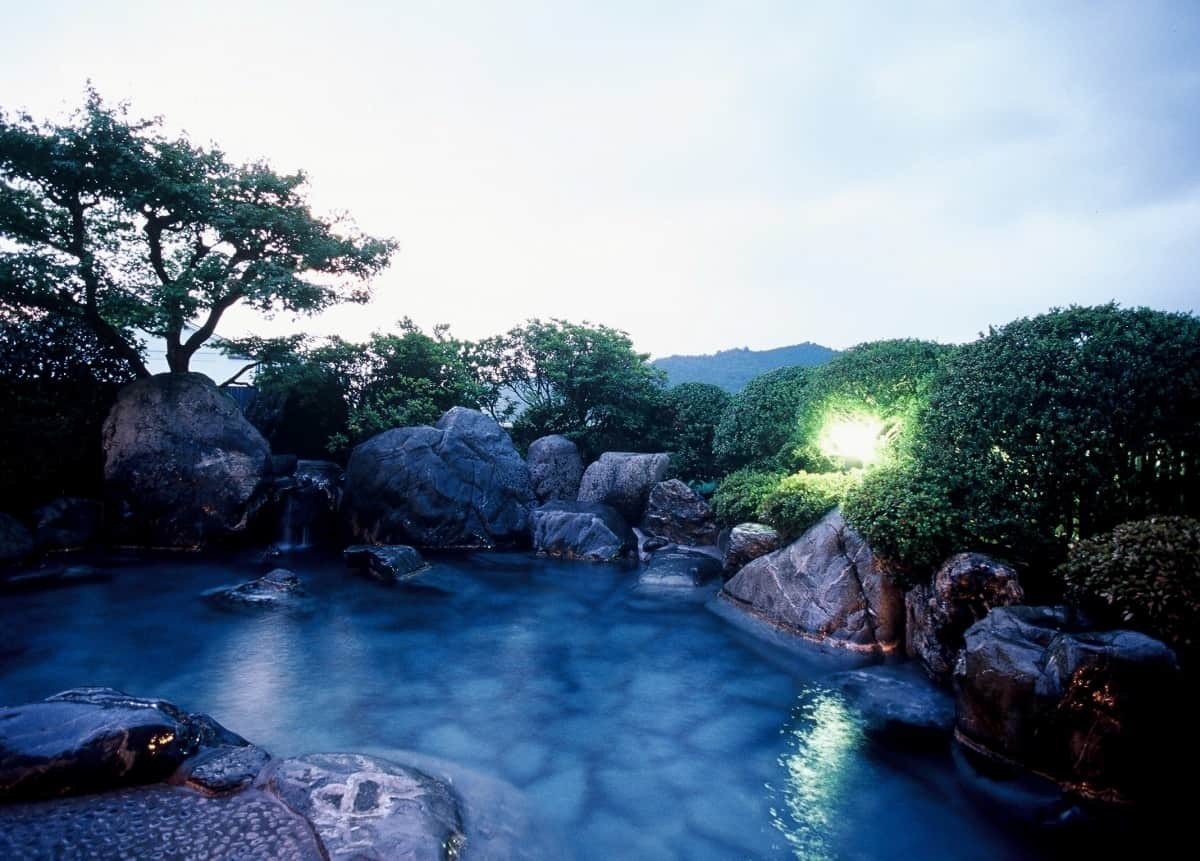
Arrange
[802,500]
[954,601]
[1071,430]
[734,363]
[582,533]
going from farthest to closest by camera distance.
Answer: [734,363]
[582,533]
[802,500]
[954,601]
[1071,430]

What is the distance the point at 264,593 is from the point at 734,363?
4126 centimetres

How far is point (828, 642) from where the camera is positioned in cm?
806

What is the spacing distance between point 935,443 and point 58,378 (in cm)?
1679

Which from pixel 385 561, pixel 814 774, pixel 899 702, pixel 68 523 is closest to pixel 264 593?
pixel 385 561

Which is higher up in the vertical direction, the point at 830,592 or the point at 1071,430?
the point at 1071,430

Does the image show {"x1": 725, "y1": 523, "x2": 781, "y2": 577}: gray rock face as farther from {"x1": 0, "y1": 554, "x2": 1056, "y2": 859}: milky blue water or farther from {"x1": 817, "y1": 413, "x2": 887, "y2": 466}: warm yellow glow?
{"x1": 817, "y1": 413, "x2": 887, "y2": 466}: warm yellow glow

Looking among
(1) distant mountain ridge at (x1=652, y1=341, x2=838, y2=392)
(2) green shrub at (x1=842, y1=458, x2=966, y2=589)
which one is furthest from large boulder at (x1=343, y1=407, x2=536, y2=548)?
(1) distant mountain ridge at (x1=652, y1=341, x2=838, y2=392)

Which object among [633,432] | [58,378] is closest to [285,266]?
[58,378]

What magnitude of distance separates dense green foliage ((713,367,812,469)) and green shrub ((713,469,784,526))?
690 millimetres

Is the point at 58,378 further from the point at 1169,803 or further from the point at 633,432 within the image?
the point at 1169,803

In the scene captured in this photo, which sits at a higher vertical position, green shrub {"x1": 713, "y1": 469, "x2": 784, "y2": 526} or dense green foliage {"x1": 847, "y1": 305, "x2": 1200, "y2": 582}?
dense green foliage {"x1": 847, "y1": 305, "x2": 1200, "y2": 582}

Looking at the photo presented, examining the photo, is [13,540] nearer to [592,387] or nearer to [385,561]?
[385,561]

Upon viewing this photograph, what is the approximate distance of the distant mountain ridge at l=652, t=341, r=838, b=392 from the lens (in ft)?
139

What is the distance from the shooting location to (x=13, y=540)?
424 inches
